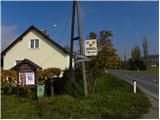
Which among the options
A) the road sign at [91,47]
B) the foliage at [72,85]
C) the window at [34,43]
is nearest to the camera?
the road sign at [91,47]

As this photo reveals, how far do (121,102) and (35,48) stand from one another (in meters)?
25.4

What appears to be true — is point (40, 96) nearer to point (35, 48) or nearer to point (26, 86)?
point (26, 86)

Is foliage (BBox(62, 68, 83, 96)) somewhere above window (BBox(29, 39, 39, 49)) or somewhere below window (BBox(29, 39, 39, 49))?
below

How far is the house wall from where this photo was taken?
38.8m

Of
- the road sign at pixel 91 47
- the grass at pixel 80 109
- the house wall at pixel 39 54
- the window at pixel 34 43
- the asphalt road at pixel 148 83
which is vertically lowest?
the grass at pixel 80 109

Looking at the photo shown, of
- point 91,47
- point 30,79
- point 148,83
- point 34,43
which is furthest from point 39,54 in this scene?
point 91,47

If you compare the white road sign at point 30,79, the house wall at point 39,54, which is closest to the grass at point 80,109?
the white road sign at point 30,79

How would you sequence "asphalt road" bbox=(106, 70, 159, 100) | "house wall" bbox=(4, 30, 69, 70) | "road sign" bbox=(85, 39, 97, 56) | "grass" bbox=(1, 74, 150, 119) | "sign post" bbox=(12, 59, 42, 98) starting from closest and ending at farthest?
"grass" bbox=(1, 74, 150, 119)
"road sign" bbox=(85, 39, 97, 56)
"sign post" bbox=(12, 59, 42, 98)
"asphalt road" bbox=(106, 70, 159, 100)
"house wall" bbox=(4, 30, 69, 70)

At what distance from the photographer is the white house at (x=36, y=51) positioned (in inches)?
1528

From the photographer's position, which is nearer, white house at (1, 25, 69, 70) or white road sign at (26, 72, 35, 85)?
white road sign at (26, 72, 35, 85)

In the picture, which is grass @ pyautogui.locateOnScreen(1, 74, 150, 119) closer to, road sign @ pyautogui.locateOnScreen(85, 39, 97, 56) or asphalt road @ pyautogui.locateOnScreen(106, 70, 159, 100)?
road sign @ pyautogui.locateOnScreen(85, 39, 97, 56)

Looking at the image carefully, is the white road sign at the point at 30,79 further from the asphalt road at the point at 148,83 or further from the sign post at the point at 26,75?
the asphalt road at the point at 148,83

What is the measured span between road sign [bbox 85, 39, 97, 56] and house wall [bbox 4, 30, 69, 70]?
22.5m

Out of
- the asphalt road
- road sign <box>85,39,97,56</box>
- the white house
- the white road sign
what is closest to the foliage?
the white road sign
